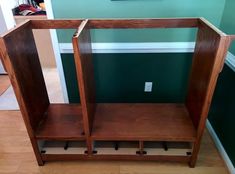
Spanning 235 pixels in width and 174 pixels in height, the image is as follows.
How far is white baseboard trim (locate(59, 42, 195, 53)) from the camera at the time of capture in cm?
163

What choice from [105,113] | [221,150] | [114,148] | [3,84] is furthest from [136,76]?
[3,84]

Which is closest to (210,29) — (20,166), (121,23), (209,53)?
(209,53)

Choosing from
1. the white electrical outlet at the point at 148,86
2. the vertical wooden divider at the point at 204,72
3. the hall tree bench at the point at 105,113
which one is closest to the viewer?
the vertical wooden divider at the point at 204,72

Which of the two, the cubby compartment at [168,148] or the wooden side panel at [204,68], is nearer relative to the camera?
the wooden side panel at [204,68]

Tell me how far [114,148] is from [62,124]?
41cm

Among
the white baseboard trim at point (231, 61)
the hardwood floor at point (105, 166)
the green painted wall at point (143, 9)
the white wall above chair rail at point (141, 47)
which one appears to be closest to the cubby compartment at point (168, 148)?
the hardwood floor at point (105, 166)

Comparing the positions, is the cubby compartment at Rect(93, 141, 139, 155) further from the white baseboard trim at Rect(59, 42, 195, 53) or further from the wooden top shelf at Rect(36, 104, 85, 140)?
the white baseboard trim at Rect(59, 42, 195, 53)

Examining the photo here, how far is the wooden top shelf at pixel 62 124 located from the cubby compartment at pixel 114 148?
0.19m

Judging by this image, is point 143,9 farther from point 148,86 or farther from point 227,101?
point 227,101

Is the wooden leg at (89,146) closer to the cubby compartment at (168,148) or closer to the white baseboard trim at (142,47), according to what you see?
the cubby compartment at (168,148)

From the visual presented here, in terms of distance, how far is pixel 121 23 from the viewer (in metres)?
1.28

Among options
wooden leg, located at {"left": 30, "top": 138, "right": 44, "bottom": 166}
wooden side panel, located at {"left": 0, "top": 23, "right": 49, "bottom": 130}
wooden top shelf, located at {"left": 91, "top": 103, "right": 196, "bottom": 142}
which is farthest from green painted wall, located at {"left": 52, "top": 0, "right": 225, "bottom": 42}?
wooden leg, located at {"left": 30, "top": 138, "right": 44, "bottom": 166}

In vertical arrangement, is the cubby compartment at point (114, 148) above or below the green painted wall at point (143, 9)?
below

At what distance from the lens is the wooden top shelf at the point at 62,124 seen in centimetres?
134
